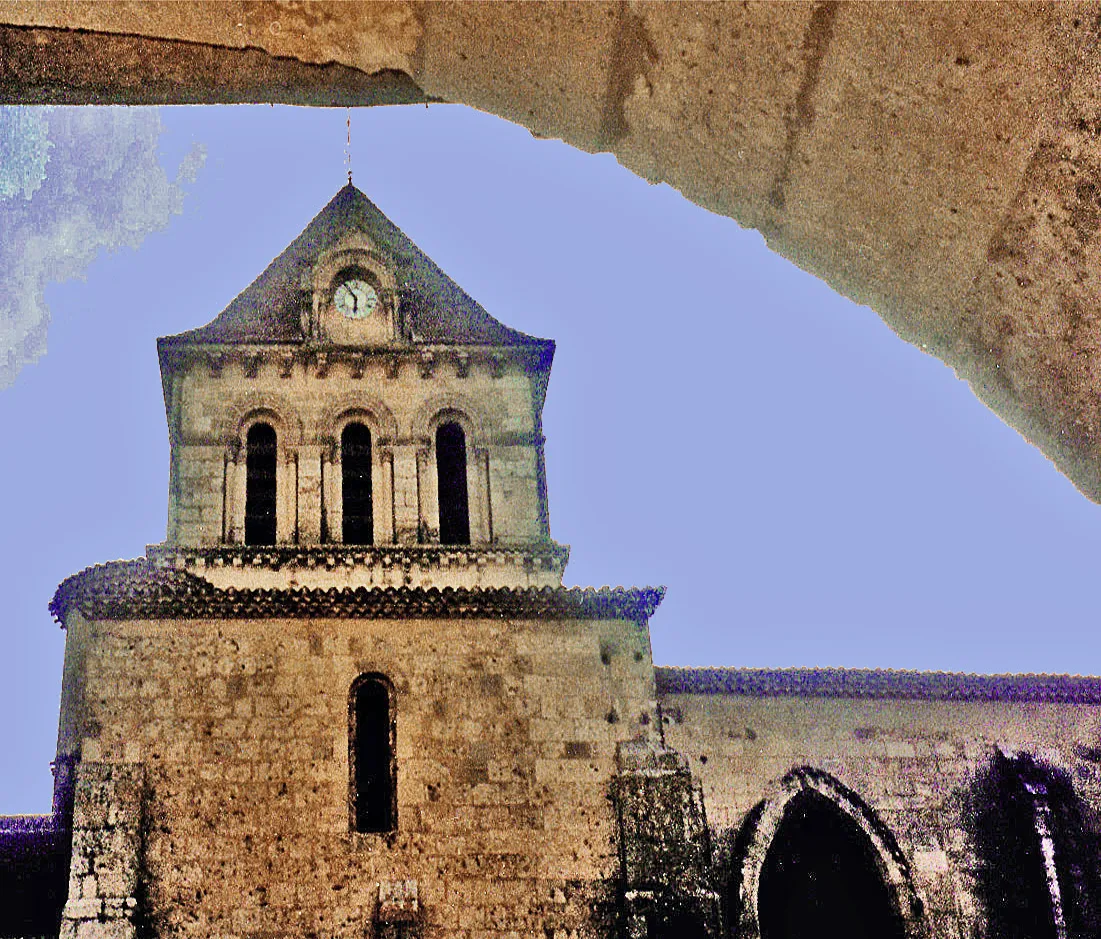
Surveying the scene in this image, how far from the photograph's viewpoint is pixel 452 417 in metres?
17.9

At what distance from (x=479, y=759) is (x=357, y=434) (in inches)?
235

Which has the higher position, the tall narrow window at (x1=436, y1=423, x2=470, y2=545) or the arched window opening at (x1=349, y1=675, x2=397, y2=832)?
the tall narrow window at (x1=436, y1=423, x2=470, y2=545)

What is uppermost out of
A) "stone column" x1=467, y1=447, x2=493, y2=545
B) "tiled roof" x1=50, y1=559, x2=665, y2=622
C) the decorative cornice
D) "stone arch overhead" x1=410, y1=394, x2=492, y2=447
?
"stone arch overhead" x1=410, y1=394, x2=492, y2=447

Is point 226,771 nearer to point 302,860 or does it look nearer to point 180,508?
point 302,860

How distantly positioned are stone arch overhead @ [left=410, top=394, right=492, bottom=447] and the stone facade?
819 millimetres

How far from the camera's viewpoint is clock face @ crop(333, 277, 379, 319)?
18.8 meters

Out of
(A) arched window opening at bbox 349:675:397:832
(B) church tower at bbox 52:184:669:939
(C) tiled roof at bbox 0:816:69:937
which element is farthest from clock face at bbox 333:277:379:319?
(C) tiled roof at bbox 0:816:69:937

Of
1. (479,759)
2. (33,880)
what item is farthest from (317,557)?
(33,880)

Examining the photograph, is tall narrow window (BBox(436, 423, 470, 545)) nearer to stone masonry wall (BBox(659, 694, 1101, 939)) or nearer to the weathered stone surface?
stone masonry wall (BBox(659, 694, 1101, 939))

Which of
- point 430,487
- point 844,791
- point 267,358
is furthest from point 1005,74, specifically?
point 267,358

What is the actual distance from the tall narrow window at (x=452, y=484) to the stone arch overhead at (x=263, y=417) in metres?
2.09

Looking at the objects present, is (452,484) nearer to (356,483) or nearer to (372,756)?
(356,483)

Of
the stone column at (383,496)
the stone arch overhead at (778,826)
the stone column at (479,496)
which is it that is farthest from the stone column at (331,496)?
the stone arch overhead at (778,826)

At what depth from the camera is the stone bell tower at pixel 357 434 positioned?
1650 cm
